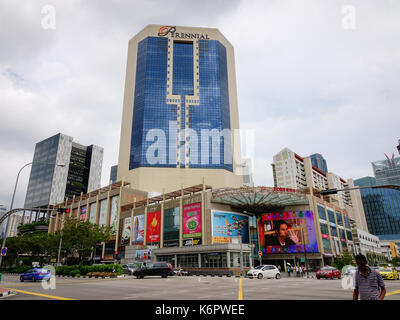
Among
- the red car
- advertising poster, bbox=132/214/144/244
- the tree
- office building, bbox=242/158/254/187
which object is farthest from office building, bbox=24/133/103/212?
the red car

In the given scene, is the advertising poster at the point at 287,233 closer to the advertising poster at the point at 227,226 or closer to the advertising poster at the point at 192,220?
the advertising poster at the point at 227,226

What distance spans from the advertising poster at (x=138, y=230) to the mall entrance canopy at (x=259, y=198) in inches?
940

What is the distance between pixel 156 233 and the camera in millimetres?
69438

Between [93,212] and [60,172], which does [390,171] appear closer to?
[93,212]

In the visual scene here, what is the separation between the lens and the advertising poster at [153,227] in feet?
227

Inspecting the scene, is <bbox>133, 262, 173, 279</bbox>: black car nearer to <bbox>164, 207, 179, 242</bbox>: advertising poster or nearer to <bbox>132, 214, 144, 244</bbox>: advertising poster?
<bbox>164, 207, 179, 242</bbox>: advertising poster

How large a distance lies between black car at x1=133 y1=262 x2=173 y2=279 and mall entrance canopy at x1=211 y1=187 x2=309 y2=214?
27201 mm

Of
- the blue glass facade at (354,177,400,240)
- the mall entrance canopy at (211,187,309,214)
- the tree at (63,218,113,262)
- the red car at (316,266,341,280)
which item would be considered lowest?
the red car at (316,266,341,280)

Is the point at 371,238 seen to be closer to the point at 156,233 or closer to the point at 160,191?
the point at 160,191

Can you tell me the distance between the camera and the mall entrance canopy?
2265 inches

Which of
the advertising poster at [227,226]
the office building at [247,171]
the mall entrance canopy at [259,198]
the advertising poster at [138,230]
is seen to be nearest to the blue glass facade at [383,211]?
the office building at [247,171]

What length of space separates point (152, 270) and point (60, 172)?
149966 mm
